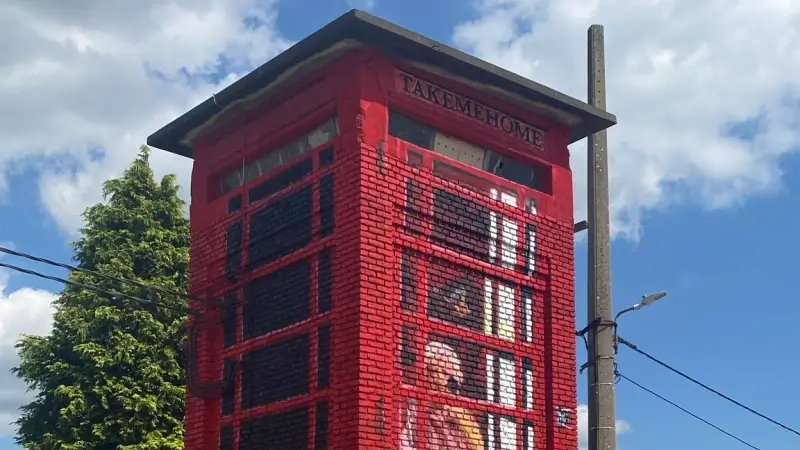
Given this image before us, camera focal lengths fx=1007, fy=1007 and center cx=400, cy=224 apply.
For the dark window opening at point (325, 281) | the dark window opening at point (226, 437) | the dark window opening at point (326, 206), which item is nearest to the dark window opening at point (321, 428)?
the dark window opening at point (325, 281)

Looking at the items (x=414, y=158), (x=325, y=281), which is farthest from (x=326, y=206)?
(x=414, y=158)

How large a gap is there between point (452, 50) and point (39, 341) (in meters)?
17.4

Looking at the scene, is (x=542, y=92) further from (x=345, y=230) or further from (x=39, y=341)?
(x=39, y=341)

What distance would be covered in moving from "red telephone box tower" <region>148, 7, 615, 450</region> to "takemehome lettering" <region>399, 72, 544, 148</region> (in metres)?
0.03

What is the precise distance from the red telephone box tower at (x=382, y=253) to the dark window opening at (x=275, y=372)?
0.09 feet

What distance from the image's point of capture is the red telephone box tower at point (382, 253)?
11156mm

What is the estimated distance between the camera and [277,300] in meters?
12.3

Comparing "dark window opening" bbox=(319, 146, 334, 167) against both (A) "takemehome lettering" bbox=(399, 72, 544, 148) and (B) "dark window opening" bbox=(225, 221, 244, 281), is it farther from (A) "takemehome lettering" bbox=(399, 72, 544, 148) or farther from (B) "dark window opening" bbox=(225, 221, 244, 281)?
(B) "dark window opening" bbox=(225, 221, 244, 281)

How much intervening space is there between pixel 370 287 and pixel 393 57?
2.79m

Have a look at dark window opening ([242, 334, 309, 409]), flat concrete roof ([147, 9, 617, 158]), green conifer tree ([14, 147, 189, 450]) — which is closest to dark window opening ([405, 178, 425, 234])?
flat concrete roof ([147, 9, 617, 158])

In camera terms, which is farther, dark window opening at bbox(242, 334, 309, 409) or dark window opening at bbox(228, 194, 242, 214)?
dark window opening at bbox(228, 194, 242, 214)

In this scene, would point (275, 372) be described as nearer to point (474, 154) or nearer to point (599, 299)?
point (474, 154)

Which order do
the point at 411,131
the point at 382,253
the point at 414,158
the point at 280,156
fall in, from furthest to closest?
1. the point at 280,156
2. the point at 411,131
3. the point at 414,158
4. the point at 382,253

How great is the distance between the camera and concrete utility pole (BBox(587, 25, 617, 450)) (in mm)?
12250
